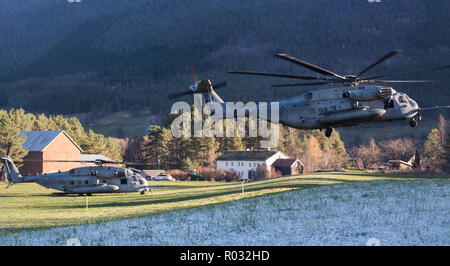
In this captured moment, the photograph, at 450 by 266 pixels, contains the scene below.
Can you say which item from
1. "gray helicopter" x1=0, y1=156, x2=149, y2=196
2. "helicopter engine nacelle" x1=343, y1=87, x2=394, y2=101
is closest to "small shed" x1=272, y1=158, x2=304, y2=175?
"gray helicopter" x1=0, y1=156, x2=149, y2=196

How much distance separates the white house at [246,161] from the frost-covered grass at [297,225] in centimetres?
6698

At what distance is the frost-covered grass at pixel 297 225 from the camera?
18500 millimetres

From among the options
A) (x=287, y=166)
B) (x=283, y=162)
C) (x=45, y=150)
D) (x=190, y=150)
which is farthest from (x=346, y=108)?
(x=190, y=150)

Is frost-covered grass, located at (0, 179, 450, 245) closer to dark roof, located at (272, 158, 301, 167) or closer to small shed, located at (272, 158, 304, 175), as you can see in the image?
small shed, located at (272, 158, 304, 175)

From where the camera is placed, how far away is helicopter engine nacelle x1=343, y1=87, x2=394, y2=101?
2817cm

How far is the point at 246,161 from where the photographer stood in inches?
3770

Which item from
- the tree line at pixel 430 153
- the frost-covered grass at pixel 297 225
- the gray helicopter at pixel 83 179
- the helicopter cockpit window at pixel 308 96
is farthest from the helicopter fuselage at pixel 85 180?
the tree line at pixel 430 153

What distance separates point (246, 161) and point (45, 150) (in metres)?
39.8

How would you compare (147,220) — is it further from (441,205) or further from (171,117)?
(171,117)
